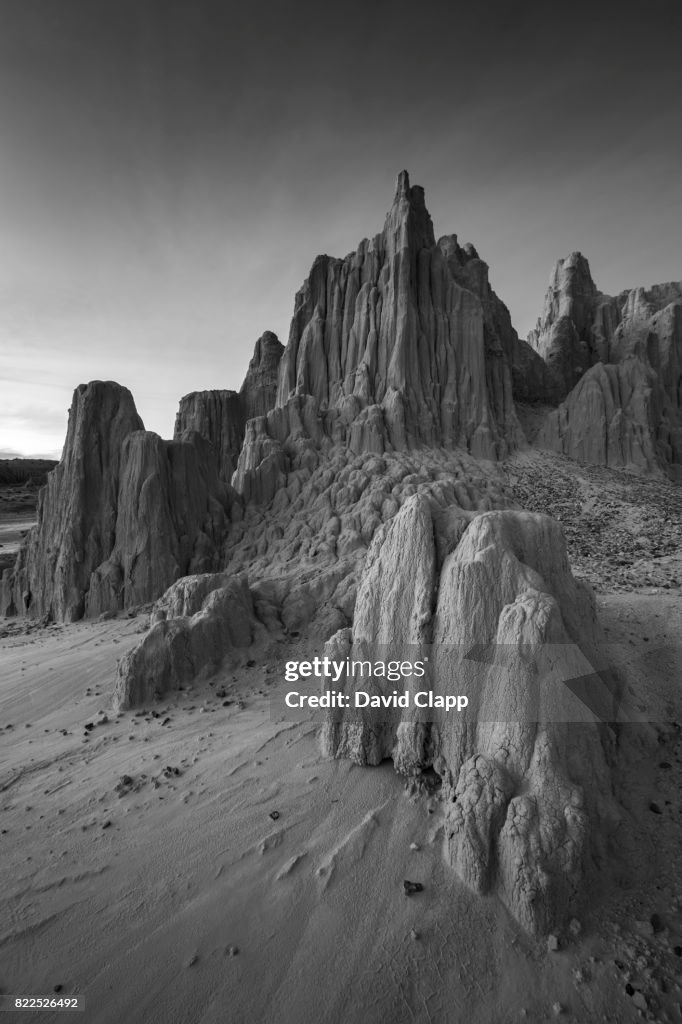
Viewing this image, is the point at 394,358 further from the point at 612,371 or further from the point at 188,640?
the point at 188,640

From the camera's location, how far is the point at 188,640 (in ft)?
40.2

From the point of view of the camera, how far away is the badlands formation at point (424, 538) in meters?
6.50

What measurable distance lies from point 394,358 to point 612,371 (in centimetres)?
2111

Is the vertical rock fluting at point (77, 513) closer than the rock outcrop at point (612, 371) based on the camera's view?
Yes

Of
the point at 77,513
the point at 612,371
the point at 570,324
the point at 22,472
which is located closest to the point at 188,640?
the point at 77,513

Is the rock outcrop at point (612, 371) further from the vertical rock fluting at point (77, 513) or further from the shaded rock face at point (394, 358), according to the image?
the vertical rock fluting at point (77, 513)

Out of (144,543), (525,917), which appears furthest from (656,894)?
(144,543)

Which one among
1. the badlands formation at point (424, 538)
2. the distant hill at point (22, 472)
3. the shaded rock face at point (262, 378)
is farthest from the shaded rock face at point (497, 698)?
the distant hill at point (22, 472)

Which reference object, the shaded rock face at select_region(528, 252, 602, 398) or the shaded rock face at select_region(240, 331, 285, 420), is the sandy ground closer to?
the shaded rock face at select_region(240, 331, 285, 420)

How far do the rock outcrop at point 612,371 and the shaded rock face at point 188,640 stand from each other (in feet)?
104

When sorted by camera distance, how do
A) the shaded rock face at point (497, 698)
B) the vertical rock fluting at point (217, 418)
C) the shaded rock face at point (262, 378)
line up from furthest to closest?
the shaded rock face at point (262, 378)
the vertical rock fluting at point (217, 418)
the shaded rock face at point (497, 698)

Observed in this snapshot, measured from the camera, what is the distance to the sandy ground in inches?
192

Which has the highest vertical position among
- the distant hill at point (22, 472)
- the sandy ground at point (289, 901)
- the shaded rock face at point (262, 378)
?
the shaded rock face at point (262, 378)

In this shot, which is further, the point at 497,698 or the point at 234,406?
the point at 234,406
